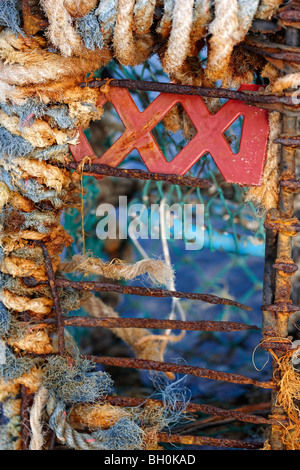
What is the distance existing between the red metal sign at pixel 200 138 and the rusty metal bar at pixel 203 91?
0.13 ft

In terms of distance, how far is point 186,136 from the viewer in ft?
4.09

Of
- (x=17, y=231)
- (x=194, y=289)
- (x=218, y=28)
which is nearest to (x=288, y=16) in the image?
(x=218, y=28)

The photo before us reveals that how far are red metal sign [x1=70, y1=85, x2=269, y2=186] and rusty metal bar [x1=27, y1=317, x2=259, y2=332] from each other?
0.36 meters

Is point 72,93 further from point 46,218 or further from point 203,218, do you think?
point 203,218

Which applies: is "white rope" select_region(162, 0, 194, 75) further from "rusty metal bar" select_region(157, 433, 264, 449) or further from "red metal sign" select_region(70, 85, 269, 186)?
"rusty metal bar" select_region(157, 433, 264, 449)

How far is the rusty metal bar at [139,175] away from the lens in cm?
111

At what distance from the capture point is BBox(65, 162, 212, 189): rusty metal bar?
1.11 meters

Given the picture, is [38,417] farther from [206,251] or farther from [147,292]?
[206,251]

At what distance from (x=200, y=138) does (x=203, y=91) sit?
11 cm

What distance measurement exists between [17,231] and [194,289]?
1.01 metres

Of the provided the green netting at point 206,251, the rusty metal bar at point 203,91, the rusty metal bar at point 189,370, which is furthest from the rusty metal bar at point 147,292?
the green netting at point 206,251

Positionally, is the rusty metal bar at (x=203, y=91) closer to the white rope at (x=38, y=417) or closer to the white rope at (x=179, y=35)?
the white rope at (x=179, y=35)

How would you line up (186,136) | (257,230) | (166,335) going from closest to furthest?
(186,136) → (166,335) → (257,230)

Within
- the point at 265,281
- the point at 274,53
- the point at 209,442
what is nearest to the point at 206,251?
the point at 265,281
